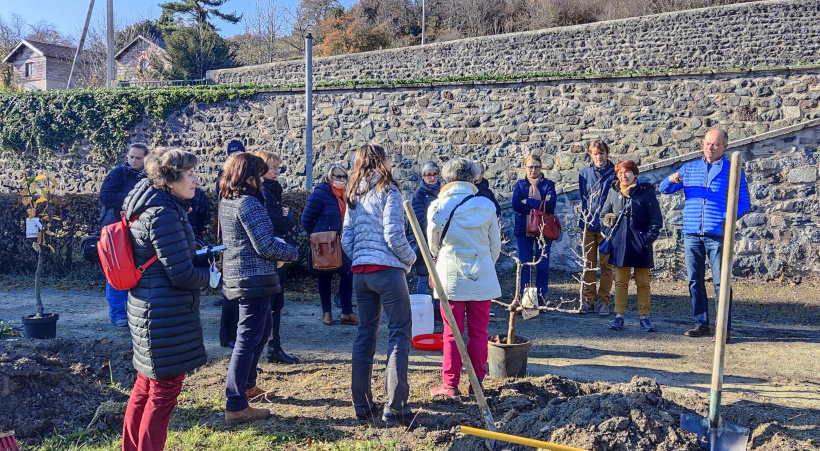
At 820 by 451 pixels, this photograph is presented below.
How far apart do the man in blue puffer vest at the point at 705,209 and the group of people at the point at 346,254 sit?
0.03 ft

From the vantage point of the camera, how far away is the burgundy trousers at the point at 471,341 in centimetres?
411

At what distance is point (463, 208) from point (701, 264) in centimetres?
305

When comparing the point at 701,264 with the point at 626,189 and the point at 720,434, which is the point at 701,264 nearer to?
the point at 626,189

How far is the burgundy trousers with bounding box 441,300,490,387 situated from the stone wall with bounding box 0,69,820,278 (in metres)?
5.23

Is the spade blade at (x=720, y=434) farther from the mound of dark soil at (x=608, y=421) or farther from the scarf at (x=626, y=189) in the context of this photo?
the scarf at (x=626, y=189)

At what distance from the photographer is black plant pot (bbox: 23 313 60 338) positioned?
5.55m

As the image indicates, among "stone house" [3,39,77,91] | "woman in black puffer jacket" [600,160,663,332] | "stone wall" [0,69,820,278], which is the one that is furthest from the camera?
"stone house" [3,39,77,91]

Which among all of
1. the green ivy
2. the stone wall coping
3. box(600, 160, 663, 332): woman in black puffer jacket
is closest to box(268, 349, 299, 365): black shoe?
box(600, 160, 663, 332): woman in black puffer jacket

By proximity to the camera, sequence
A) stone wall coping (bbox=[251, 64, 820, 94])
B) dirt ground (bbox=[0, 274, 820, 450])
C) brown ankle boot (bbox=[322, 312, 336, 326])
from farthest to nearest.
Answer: stone wall coping (bbox=[251, 64, 820, 94]), brown ankle boot (bbox=[322, 312, 336, 326]), dirt ground (bbox=[0, 274, 820, 450])

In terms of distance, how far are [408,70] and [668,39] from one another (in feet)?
21.7

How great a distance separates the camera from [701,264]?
19.2 ft

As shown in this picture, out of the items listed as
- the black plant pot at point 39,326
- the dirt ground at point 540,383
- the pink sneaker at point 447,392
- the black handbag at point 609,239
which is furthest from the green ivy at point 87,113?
the pink sneaker at point 447,392

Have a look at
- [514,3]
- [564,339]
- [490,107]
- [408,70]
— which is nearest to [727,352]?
[564,339]

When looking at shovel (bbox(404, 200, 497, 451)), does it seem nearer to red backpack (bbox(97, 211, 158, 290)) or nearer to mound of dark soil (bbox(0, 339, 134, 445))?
red backpack (bbox(97, 211, 158, 290))
